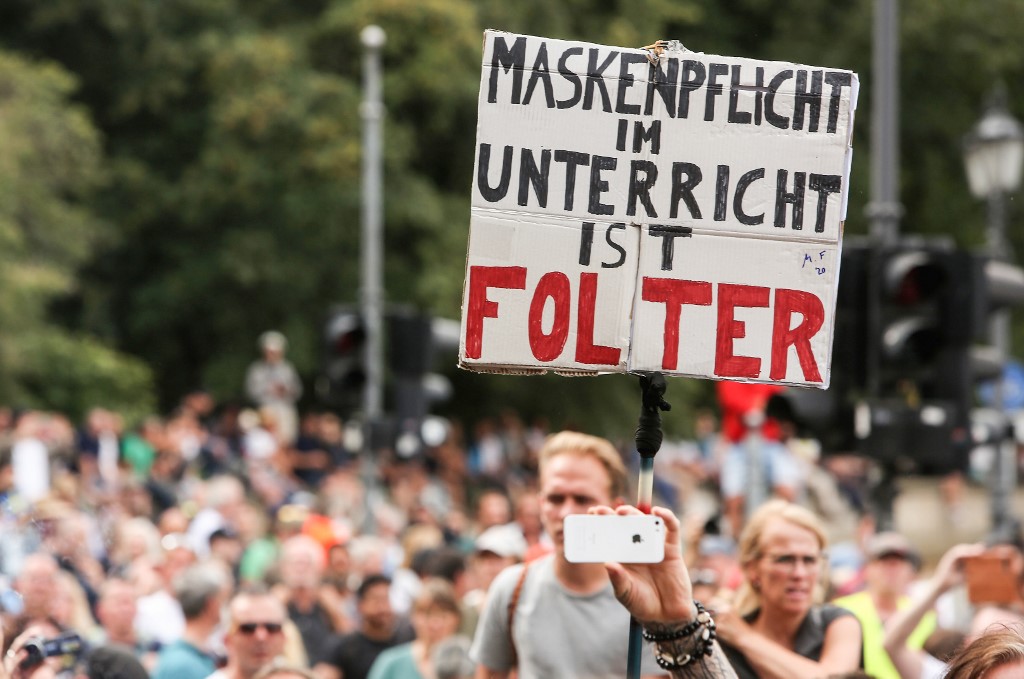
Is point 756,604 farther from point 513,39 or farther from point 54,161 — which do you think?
point 54,161

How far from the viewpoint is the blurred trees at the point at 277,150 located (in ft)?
88.4

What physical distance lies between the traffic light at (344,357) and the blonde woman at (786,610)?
8.29 m

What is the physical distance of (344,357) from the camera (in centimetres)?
1373

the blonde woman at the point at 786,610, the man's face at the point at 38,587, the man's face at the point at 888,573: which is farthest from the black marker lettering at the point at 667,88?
the man's face at the point at 888,573

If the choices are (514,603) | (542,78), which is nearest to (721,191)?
(542,78)

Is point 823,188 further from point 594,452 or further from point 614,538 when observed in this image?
point 594,452

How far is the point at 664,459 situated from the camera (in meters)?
25.6

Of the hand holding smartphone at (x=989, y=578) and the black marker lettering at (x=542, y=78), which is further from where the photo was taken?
the hand holding smartphone at (x=989, y=578)

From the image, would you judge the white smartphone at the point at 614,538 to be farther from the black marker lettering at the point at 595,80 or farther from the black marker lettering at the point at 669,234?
the black marker lettering at the point at 595,80

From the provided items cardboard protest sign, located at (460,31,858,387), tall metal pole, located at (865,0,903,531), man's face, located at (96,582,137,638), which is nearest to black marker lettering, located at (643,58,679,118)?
cardboard protest sign, located at (460,31,858,387)

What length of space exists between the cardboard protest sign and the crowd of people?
456mm

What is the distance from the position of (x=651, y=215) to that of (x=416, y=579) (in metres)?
7.50

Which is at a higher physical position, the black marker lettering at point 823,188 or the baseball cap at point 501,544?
the black marker lettering at point 823,188

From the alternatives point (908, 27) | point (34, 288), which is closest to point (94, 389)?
point (34, 288)
